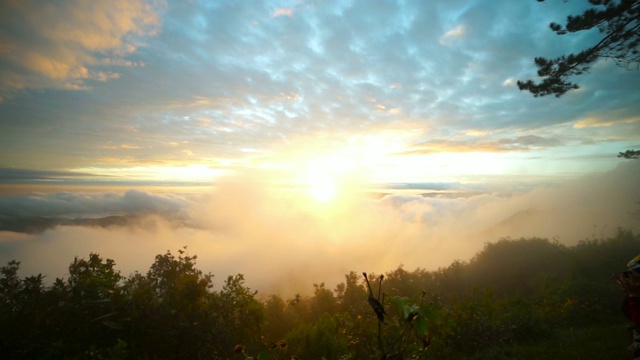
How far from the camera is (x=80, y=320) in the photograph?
4.87 meters

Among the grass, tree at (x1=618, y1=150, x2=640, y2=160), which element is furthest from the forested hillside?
tree at (x1=618, y1=150, x2=640, y2=160)

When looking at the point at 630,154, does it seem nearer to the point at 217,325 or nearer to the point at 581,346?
the point at 581,346

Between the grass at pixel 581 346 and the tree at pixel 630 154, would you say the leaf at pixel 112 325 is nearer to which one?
the grass at pixel 581 346

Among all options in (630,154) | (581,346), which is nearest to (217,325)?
(581,346)

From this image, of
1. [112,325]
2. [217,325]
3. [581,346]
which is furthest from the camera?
[581,346]

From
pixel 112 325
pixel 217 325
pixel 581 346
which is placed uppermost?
pixel 112 325

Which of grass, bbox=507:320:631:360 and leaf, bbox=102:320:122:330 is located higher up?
leaf, bbox=102:320:122:330

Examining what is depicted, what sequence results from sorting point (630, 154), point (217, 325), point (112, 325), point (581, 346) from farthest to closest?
point (630, 154), point (581, 346), point (217, 325), point (112, 325)

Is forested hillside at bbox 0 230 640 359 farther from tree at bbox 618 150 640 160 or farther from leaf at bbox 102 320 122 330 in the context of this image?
tree at bbox 618 150 640 160

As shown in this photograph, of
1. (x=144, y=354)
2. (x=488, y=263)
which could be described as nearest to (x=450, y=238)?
(x=488, y=263)

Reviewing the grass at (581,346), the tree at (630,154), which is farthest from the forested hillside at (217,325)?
the tree at (630,154)

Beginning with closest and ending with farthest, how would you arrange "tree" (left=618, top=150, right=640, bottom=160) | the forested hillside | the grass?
the forested hillside < the grass < "tree" (left=618, top=150, right=640, bottom=160)

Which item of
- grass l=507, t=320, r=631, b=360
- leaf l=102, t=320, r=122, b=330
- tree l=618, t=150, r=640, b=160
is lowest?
grass l=507, t=320, r=631, b=360

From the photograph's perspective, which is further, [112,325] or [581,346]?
[581,346]
